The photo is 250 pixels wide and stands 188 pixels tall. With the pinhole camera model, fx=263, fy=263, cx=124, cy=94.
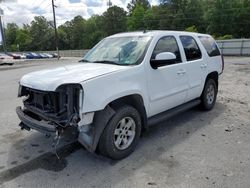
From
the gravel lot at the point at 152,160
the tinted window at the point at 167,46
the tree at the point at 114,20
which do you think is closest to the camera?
the gravel lot at the point at 152,160

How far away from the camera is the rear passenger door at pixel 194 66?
533 centimetres

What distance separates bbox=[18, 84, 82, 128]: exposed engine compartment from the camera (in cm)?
344

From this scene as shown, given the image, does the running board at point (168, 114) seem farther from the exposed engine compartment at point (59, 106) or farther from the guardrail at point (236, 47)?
the guardrail at point (236, 47)

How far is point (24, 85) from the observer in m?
4.08

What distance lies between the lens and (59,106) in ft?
12.0

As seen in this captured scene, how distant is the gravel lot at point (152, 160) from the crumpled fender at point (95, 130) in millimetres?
206

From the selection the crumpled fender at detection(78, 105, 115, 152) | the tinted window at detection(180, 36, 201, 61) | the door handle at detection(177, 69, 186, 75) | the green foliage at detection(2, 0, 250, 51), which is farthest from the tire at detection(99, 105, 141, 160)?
the green foliage at detection(2, 0, 250, 51)

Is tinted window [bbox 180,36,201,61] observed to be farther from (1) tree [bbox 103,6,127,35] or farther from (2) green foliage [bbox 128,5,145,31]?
(1) tree [bbox 103,6,127,35]

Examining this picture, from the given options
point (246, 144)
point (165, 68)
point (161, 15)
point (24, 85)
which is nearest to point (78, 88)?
point (24, 85)

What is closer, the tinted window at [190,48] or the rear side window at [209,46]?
the tinted window at [190,48]

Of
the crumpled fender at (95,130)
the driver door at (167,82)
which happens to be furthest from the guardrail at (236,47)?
the crumpled fender at (95,130)

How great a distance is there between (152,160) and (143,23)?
8121 cm

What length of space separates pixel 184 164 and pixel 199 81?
2421 mm

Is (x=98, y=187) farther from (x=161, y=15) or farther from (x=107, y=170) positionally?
(x=161, y=15)
